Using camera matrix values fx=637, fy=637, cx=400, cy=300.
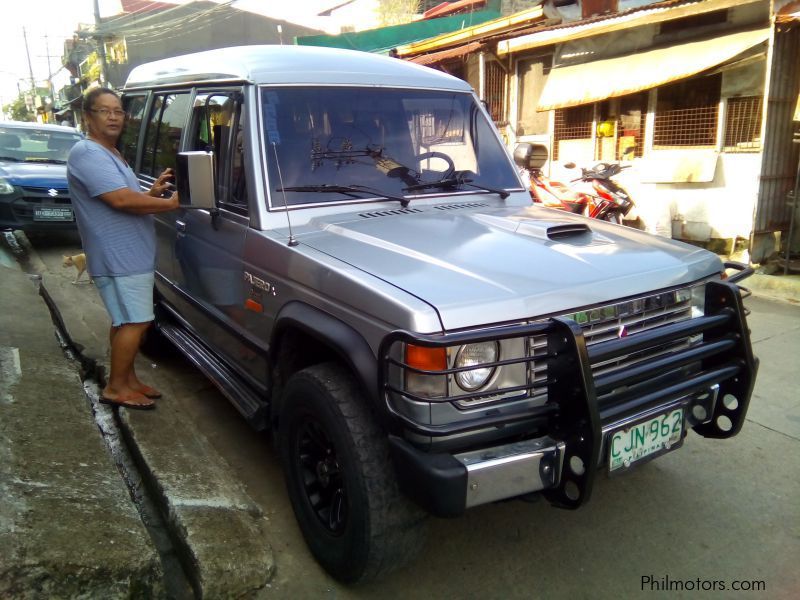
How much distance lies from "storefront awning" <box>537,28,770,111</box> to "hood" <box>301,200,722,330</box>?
5.06 metres

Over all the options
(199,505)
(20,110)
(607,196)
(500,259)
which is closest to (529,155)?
(500,259)

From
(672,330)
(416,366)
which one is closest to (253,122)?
(416,366)

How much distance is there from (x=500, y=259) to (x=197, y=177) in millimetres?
1455

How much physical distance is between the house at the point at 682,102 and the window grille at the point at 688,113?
0.01 metres

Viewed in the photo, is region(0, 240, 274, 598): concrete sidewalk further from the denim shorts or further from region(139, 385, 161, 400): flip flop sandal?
the denim shorts

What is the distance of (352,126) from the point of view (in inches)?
127

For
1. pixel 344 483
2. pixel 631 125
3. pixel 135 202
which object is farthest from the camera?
pixel 631 125

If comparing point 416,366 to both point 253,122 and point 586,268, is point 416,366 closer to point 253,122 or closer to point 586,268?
point 586,268

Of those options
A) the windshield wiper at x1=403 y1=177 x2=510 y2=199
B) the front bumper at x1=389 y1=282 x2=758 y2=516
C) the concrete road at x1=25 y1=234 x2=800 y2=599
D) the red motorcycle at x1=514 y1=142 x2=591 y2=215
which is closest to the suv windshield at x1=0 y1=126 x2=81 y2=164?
the red motorcycle at x1=514 y1=142 x2=591 y2=215

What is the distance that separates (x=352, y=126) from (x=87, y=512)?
2.10 meters

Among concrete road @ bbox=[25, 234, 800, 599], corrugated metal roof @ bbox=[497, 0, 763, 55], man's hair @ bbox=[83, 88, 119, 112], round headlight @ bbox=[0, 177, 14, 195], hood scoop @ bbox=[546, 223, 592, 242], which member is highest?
corrugated metal roof @ bbox=[497, 0, 763, 55]

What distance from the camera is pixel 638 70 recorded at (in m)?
7.82

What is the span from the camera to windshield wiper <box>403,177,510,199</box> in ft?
10.8

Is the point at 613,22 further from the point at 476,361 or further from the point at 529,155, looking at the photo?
the point at 476,361
